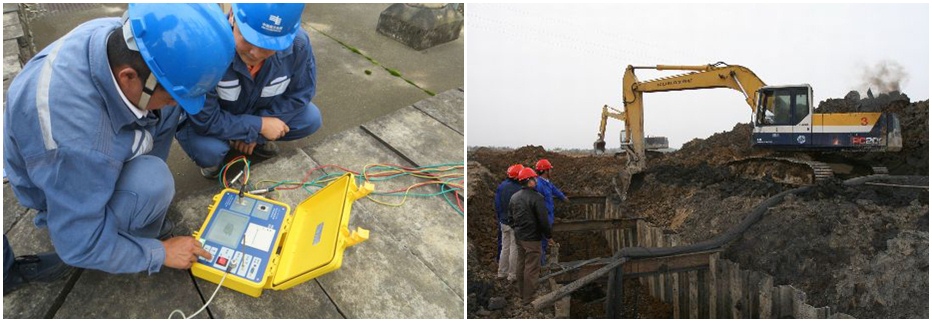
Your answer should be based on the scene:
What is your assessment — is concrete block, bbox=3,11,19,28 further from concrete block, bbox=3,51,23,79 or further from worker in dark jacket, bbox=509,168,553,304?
worker in dark jacket, bbox=509,168,553,304

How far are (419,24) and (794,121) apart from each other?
207 inches

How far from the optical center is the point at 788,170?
329 inches

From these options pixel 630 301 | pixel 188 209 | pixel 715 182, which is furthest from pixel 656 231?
pixel 188 209

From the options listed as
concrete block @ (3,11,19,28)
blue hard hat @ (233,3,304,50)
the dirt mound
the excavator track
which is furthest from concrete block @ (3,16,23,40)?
the excavator track

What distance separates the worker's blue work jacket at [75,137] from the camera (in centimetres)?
196

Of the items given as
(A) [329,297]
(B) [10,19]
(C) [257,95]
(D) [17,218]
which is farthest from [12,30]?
(A) [329,297]

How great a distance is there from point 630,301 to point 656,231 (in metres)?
0.73

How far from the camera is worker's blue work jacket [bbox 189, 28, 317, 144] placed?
308 cm

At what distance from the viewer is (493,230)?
694 cm

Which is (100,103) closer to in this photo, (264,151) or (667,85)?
(264,151)

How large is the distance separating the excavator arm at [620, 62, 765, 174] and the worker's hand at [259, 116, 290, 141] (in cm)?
683

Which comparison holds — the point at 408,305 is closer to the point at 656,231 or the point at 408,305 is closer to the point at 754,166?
the point at 656,231

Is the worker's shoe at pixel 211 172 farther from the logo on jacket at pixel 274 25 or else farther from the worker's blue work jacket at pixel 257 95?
the logo on jacket at pixel 274 25

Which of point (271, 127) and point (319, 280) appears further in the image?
point (271, 127)
